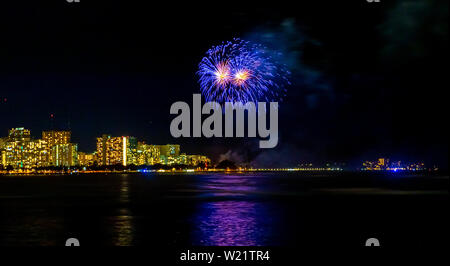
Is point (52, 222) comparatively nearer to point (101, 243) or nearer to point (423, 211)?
point (101, 243)

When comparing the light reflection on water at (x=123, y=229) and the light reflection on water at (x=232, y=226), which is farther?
the light reflection on water at (x=123, y=229)

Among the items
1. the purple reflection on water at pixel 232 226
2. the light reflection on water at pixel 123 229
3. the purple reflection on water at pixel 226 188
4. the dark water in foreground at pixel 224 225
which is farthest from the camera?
the purple reflection on water at pixel 226 188

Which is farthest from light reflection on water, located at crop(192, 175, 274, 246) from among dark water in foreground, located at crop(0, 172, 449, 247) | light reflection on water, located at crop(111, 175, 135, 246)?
light reflection on water, located at crop(111, 175, 135, 246)

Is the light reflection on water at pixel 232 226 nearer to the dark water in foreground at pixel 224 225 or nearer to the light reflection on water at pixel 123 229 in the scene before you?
the dark water in foreground at pixel 224 225

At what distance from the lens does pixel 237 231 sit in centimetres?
3164

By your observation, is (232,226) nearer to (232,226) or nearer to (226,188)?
(232,226)

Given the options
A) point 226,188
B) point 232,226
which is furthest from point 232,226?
point 226,188

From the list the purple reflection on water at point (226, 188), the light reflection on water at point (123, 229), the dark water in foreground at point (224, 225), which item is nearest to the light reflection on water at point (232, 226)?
the dark water in foreground at point (224, 225)

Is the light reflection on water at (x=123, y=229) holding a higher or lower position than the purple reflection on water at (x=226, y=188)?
higher

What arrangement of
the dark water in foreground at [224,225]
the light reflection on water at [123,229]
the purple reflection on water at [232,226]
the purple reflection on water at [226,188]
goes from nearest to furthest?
the purple reflection on water at [232,226] < the light reflection on water at [123,229] < the dark water in foreground at [224,225] < the purple reflection on water at [226,188]
